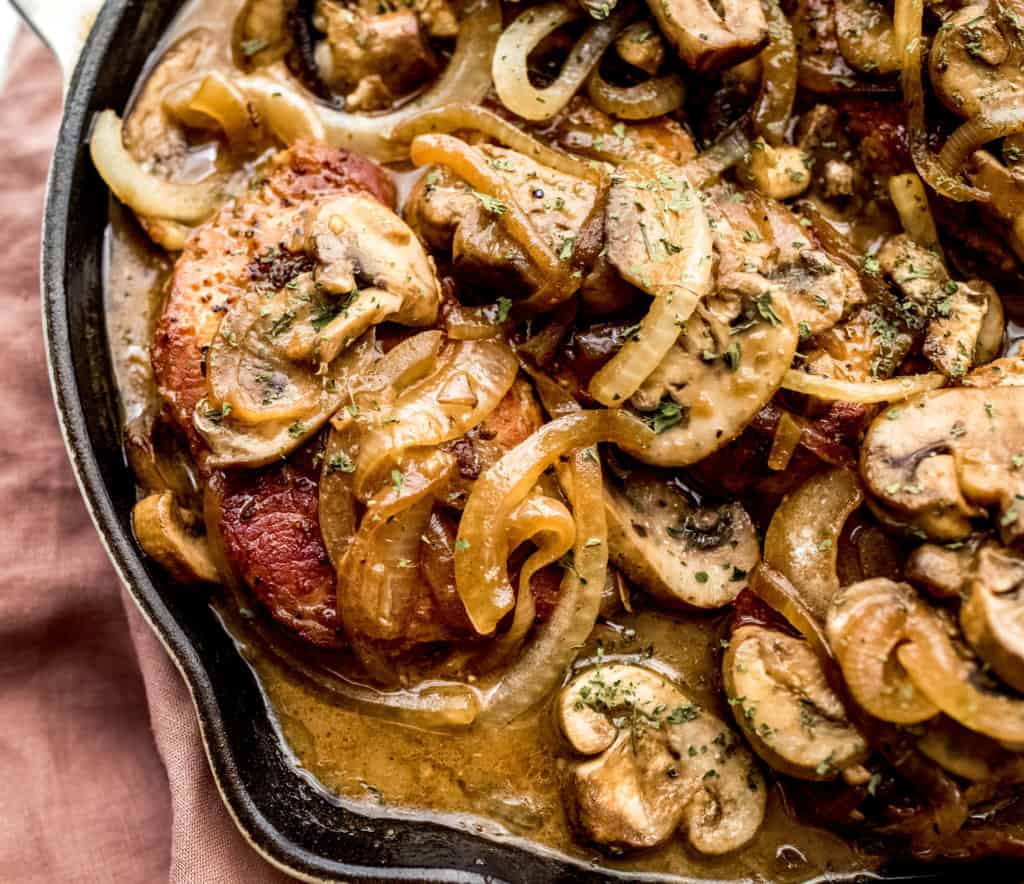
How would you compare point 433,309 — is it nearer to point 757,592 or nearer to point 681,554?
point 681,554

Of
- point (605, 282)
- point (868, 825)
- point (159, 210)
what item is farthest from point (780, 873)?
point (159, 210)

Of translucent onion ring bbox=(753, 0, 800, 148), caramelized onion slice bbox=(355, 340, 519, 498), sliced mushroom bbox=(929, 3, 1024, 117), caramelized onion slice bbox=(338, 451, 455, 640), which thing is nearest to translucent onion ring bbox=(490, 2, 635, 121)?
translucent onion ring bbox=(753, 0, 800, 148)

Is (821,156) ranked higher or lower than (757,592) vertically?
higher

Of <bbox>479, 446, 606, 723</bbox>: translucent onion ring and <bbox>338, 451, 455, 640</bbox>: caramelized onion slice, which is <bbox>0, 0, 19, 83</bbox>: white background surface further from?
<bbox>479, 446, 606, 723</bbox>: translucent onion ring

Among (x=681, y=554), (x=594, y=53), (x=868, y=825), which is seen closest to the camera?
(x=868, y=825)

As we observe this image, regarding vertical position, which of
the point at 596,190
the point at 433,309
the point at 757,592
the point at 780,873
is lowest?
the point at 780,873

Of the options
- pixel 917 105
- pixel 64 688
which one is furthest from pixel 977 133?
pixel 64 688

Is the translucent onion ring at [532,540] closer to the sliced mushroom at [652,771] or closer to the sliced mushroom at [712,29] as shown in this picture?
the sliced mushroom at [652,771]
